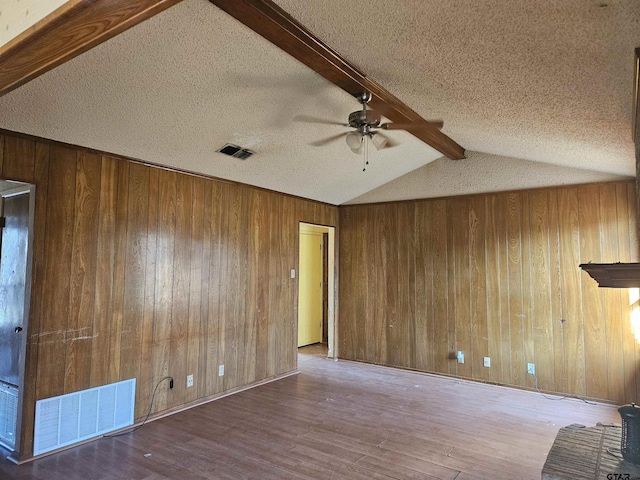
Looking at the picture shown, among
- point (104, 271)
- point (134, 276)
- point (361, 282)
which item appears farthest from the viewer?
point (361, 282)

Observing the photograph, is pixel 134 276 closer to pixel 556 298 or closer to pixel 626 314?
pixel 556 298

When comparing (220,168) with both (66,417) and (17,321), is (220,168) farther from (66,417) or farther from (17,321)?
(66,417)

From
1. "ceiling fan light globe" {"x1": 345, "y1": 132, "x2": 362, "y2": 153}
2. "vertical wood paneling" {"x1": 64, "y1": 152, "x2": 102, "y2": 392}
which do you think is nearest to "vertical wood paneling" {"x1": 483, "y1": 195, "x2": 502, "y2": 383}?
"ceiling fan light globe" {"x1": 345, "y1": 132, "x2": 362, "y2": 153}

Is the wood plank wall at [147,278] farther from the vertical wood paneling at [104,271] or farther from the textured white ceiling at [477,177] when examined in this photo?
the textured white ceiling at [477,177]

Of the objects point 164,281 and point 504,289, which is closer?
point 164,281

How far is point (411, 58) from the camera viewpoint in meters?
2.39

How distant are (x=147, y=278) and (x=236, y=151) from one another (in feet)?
5.07

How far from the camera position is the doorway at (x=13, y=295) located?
9.67 feet

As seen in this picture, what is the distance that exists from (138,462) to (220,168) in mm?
2811

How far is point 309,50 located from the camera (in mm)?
2436

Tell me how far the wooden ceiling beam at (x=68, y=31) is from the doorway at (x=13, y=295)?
1587 mm

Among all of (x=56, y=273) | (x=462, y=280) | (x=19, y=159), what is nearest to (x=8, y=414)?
(x=56, y=273)

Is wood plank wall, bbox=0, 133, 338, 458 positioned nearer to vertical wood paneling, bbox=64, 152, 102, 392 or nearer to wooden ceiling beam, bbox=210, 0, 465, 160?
vertical wood paneling, bbox=64, 152, 102, 392

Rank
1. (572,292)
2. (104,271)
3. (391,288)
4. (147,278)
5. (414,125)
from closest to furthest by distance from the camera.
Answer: (414,125)
(104,271)
(147,278)
(572,292)
(391,288)
